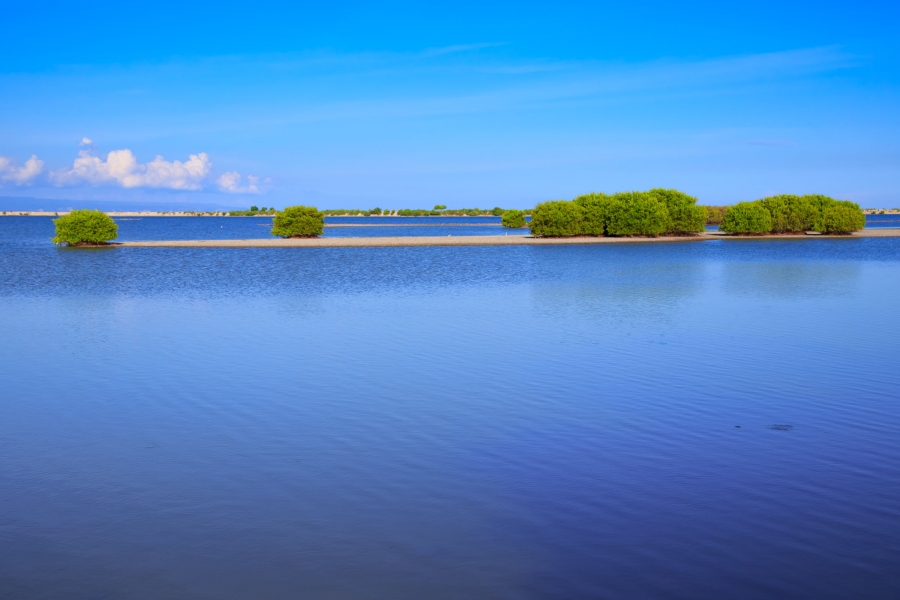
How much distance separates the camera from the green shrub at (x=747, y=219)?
3644 inches

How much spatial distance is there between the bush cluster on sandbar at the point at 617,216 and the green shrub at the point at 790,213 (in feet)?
36.0

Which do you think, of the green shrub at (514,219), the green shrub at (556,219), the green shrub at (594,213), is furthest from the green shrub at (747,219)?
the green shrub at (514,219)

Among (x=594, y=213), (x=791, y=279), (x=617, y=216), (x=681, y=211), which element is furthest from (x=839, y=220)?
(x=791, y=279)

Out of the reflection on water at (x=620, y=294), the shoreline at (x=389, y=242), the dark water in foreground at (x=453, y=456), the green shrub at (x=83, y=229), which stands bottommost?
the dark water in foreground at (x=453, y=456)

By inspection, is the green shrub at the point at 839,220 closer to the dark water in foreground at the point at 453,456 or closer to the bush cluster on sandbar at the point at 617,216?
the bush cluster on sandbar at the point at 617,216

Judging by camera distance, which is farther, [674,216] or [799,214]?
[799,214]

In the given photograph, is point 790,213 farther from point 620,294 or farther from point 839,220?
point 620,294

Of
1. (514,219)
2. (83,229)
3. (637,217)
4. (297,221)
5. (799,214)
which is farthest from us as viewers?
(514,219)

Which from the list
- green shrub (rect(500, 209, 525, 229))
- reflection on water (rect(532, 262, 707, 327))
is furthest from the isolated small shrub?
reflection on water (rect(532, 262, 707, 327))

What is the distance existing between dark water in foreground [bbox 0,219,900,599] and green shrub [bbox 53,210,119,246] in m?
52.2

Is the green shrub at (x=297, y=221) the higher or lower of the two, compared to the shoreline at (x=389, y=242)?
higher

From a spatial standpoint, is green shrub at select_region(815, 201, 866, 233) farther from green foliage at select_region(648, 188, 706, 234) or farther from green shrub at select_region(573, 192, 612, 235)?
green shrub at select_region(573, 192, 612, 235)

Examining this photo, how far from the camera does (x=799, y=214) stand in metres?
96.2

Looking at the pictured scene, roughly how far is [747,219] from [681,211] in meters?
8.51
